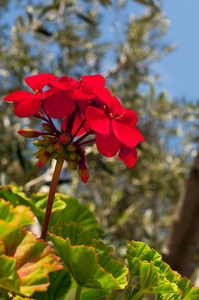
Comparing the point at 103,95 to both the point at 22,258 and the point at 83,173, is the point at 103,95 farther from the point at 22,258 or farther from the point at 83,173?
the point at 22,258

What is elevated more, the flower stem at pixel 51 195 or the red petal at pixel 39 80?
the red petal at pixel 39 80

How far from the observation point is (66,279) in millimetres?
388

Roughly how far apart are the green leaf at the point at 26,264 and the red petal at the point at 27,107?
15cm

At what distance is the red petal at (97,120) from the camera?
0.37 metres

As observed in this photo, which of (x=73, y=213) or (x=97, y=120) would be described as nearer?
(x=97, y=120)

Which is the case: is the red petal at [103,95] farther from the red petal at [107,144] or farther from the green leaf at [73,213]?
the green leaf at [73,213]

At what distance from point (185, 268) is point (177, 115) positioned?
6.63ft

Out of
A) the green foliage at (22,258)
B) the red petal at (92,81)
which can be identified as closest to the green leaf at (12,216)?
the green foliage at (22,258)

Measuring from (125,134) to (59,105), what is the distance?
9cm

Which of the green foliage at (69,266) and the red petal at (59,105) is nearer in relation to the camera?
the green foliage at (69,266)

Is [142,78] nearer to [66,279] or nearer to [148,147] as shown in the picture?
[148,147]

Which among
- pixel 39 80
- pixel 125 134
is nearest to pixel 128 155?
pixel 125 134

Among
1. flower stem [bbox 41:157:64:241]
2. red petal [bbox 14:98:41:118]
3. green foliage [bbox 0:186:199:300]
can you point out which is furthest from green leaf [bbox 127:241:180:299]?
red petal [bbox 14:98:41:118]

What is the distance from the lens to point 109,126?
0.38 meters
